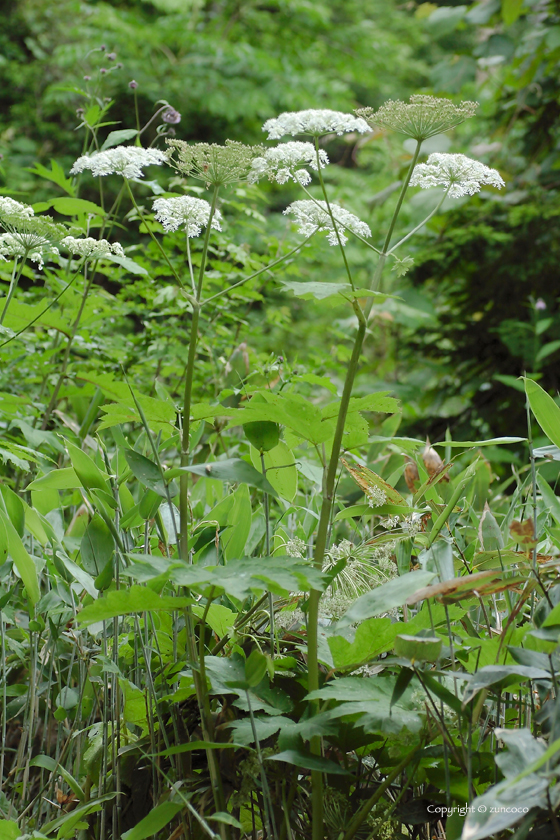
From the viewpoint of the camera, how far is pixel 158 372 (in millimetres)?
1312

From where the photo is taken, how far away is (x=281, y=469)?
1.96 feet

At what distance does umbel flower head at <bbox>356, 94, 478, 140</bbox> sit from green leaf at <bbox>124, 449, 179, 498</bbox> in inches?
12.2

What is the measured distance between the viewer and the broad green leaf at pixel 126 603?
37 centimetres

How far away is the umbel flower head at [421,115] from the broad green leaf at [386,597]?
12.8 inches

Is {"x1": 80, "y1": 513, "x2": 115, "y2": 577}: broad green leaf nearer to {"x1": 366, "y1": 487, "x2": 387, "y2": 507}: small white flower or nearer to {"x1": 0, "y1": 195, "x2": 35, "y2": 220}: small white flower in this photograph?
{"x1": 366, "y1": 487, "x2": 387, "y2": 507}: small white flower

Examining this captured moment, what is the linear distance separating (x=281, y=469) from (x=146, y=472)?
0.17 metres

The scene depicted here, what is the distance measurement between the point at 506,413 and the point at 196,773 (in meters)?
1.86

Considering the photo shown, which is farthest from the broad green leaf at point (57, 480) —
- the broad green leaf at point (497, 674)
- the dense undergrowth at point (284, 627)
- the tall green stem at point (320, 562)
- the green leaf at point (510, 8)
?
the green leaf at point (510, 8)

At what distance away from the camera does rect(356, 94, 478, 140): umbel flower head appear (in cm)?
48

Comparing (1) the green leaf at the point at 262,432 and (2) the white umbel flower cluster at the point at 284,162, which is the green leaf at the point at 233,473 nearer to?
(1) the green leaf at the point at 262,432

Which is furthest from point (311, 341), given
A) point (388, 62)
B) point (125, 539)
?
point (125, 539)

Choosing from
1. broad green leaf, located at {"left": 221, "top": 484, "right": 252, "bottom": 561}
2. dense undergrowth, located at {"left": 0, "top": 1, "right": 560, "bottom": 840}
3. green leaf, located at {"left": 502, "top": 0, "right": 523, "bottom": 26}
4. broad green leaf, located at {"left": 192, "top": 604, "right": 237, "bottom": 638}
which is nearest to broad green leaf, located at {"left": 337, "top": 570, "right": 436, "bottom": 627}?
dense undergrowth, located at {"left": 0, "top": 1, "right": 560, "bottom": 840}

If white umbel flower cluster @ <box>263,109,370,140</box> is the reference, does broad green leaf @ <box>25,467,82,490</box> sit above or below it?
below

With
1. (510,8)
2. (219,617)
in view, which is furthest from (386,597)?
(510,8)
